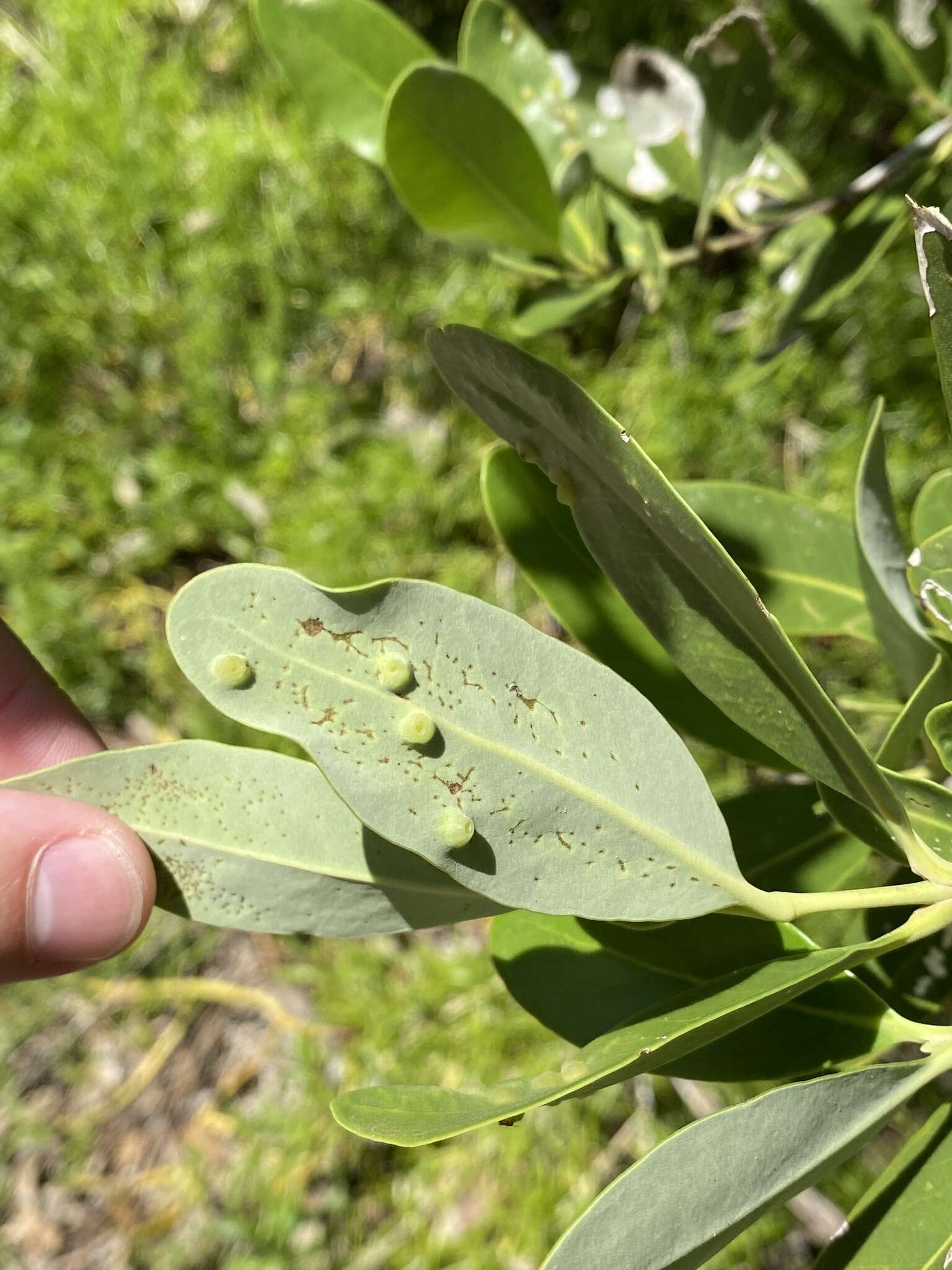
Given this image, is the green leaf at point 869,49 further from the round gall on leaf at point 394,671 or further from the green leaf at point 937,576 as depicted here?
the round gall on leaf at point 394,671

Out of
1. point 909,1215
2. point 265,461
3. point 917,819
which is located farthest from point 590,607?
point 265,461

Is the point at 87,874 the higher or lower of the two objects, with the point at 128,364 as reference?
lower

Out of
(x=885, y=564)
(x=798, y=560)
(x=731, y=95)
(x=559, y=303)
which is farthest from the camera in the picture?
(x=559, y=303)

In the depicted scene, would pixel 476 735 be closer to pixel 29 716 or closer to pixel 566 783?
pixel 566 783

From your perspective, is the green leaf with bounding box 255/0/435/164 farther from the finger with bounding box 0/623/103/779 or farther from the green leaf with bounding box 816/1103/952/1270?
the green leaf with bounding box 816/1103/952/1270

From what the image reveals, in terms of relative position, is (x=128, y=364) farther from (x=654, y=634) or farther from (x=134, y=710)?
(x=654, y=634)

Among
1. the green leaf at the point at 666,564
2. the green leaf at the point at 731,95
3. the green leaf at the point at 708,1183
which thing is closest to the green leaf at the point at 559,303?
the green leaf at the point at 731,95

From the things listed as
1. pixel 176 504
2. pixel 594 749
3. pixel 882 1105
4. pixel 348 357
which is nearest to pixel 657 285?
pixel 594 749
